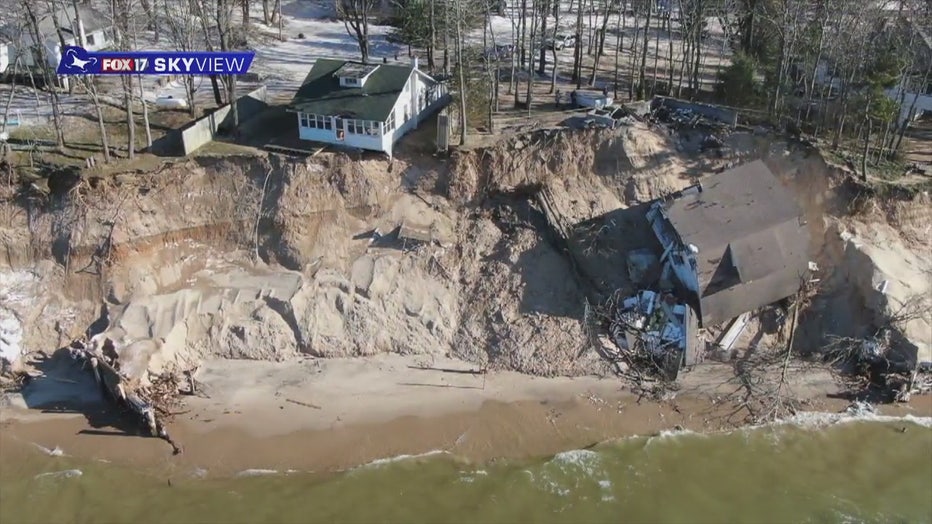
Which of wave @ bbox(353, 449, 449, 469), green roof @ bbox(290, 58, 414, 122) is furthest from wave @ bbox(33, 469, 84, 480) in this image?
green roof @ bbox(290, 58, 414, 122)

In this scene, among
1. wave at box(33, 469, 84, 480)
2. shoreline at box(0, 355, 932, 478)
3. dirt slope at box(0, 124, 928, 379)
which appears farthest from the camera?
dirt slope at box(0, 124, 928, 379)

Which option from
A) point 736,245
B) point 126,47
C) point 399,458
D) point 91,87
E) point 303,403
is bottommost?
point 399,458

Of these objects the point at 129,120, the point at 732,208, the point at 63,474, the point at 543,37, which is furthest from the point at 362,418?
the point at 543,37

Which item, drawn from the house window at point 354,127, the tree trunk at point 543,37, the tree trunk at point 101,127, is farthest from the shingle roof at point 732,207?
the tree trunk at point 101,127

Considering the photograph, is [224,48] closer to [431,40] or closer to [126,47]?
[126,47]

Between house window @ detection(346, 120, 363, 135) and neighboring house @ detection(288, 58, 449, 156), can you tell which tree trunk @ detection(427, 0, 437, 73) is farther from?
house window @ detection(346, 120, 363, 135)

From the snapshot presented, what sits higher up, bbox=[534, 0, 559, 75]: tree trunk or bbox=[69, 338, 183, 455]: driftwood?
bbox=[534, 0, 559, 75]: tree trunk
